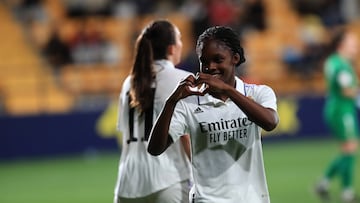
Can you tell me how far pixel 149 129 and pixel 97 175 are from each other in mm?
8936

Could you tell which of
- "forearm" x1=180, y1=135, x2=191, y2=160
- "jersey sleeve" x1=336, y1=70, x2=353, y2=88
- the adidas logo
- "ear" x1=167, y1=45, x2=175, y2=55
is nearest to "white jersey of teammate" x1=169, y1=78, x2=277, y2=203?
the adidas logo

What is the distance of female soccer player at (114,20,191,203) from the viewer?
655 centimetres

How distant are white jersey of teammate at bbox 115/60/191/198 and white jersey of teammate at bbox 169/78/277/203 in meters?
1.18

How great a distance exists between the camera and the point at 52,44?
20234 millimetres

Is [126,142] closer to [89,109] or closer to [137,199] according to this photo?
[137,199]

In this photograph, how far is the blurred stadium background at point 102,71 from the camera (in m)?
17.4

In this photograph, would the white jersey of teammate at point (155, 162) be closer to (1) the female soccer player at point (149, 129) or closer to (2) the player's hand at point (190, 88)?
(1) the female soccer player at point (149, 129)

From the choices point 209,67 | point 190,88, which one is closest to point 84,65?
point 209,67

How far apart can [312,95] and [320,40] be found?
77.1 inches

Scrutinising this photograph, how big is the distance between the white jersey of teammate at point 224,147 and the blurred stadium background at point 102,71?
926cm

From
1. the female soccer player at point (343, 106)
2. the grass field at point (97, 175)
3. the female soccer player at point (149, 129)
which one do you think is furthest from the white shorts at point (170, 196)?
the female soccer player at point (343, 106)

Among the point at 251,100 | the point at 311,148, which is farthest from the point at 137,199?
the point at 311,148

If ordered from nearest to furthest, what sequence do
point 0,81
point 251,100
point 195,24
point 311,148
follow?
1. point 251,100
2. point 311,148
3. point 0,81
4. point 195,24

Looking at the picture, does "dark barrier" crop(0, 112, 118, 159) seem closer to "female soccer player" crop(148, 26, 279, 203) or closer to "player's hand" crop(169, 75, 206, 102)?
"female soccer player" crop(148, 26, 279, 203)
